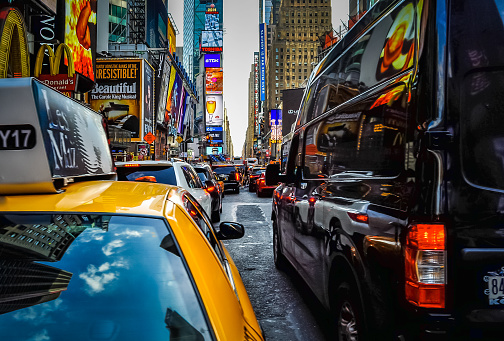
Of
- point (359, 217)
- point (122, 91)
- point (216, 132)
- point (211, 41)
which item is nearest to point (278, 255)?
point (359, 217)

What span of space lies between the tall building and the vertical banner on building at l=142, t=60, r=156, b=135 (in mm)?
101552

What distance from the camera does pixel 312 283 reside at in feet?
14.6

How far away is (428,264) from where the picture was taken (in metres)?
2.39

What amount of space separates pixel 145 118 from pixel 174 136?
23.1 m

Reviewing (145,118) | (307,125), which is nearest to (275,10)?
(145,118)

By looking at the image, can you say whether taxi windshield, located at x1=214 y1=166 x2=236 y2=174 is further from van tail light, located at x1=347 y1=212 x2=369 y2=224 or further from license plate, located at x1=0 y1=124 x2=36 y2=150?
license plate, located at x1=0 y1=124 x2=36 y2=150

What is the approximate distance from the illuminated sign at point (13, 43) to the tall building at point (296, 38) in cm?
13726

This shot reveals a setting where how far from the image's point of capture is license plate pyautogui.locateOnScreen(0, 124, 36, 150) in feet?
9.19

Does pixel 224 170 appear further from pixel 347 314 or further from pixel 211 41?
pixel 211 41

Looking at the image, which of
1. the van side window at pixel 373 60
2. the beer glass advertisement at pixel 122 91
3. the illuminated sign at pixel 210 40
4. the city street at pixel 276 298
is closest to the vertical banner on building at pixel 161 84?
the beer glass advertisement at pixel 122 91

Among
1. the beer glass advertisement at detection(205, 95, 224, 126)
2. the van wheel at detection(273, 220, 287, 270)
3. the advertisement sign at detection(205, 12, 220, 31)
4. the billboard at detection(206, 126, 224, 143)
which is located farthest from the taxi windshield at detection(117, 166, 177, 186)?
the advertisement sign at detection(205, 12, 220, 31)

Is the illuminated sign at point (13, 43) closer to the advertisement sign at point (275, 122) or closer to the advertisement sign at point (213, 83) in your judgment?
the advertisement sign at point (275, 122)

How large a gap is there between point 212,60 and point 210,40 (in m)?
7.56

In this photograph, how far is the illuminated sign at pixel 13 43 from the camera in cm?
1304
